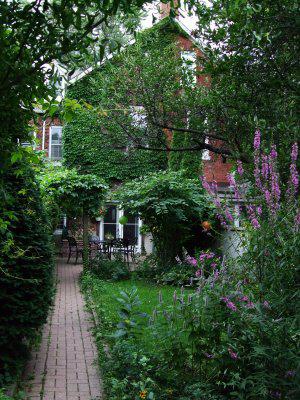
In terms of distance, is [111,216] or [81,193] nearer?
[81,193]

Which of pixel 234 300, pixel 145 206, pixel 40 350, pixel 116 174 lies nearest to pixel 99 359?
pixel 40 350

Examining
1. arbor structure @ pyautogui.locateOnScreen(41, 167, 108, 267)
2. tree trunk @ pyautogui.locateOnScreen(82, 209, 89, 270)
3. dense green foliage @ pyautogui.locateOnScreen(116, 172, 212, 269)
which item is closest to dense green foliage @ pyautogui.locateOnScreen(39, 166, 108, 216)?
arbor structure @ pyautogui.locateOnScreen(41, 167, 108, 267)

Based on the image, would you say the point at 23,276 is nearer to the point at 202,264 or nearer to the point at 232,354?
the point at 202,264

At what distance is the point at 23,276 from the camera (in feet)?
18.9

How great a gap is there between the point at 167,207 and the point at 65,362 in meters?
7.86

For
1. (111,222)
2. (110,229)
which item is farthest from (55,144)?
(110,229)

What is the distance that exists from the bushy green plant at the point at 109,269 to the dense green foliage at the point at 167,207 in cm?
117

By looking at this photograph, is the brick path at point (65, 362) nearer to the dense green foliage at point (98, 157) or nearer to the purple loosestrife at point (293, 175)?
the purple loosestrife at point (293, 175)

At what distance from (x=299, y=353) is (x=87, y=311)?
742cm

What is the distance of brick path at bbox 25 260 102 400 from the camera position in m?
5.53

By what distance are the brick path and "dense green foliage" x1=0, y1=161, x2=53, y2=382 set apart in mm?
409

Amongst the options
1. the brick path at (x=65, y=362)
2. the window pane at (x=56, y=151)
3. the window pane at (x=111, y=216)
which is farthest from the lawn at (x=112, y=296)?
the window pane at (x=56, y=151)

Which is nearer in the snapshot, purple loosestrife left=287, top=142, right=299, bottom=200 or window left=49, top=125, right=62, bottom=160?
purple loosestrife left=287, top=142, right=299, bottom=200

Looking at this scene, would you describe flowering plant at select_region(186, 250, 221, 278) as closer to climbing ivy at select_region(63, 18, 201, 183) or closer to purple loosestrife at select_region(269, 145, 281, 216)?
purple loosestrife at select_region(269, 145, 281, 216)
